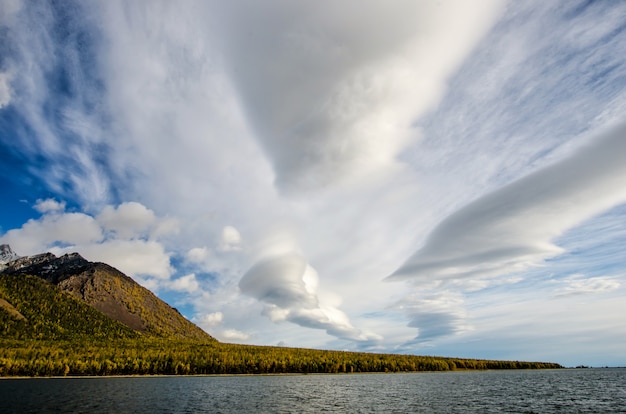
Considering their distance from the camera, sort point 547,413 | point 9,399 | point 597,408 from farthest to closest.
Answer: point 9,399, point 597,408, point 547,413

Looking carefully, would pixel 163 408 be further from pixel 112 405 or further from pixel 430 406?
pixel 430 406

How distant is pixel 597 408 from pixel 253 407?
100372 millimetres

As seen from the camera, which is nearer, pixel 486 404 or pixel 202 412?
pixel 202 412

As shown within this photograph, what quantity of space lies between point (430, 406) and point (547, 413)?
99.4ft

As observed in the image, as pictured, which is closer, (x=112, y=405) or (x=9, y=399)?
(x=112, y=405)

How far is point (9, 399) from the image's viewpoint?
128 m

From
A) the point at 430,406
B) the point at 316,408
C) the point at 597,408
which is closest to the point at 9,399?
the point at 316,408

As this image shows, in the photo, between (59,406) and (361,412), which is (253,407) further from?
(59,406)

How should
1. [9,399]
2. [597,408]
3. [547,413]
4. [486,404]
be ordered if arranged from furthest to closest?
[9,399] < [486,404] < [597,408] < [547,413]

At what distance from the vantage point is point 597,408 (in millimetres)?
108750

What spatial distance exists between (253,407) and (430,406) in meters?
53.0

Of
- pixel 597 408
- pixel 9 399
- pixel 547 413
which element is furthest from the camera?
pixel 9 399

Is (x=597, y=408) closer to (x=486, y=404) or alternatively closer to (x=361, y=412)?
(x=486, y=404)

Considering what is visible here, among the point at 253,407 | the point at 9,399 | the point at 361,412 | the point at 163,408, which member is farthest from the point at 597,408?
the point at 9,399
